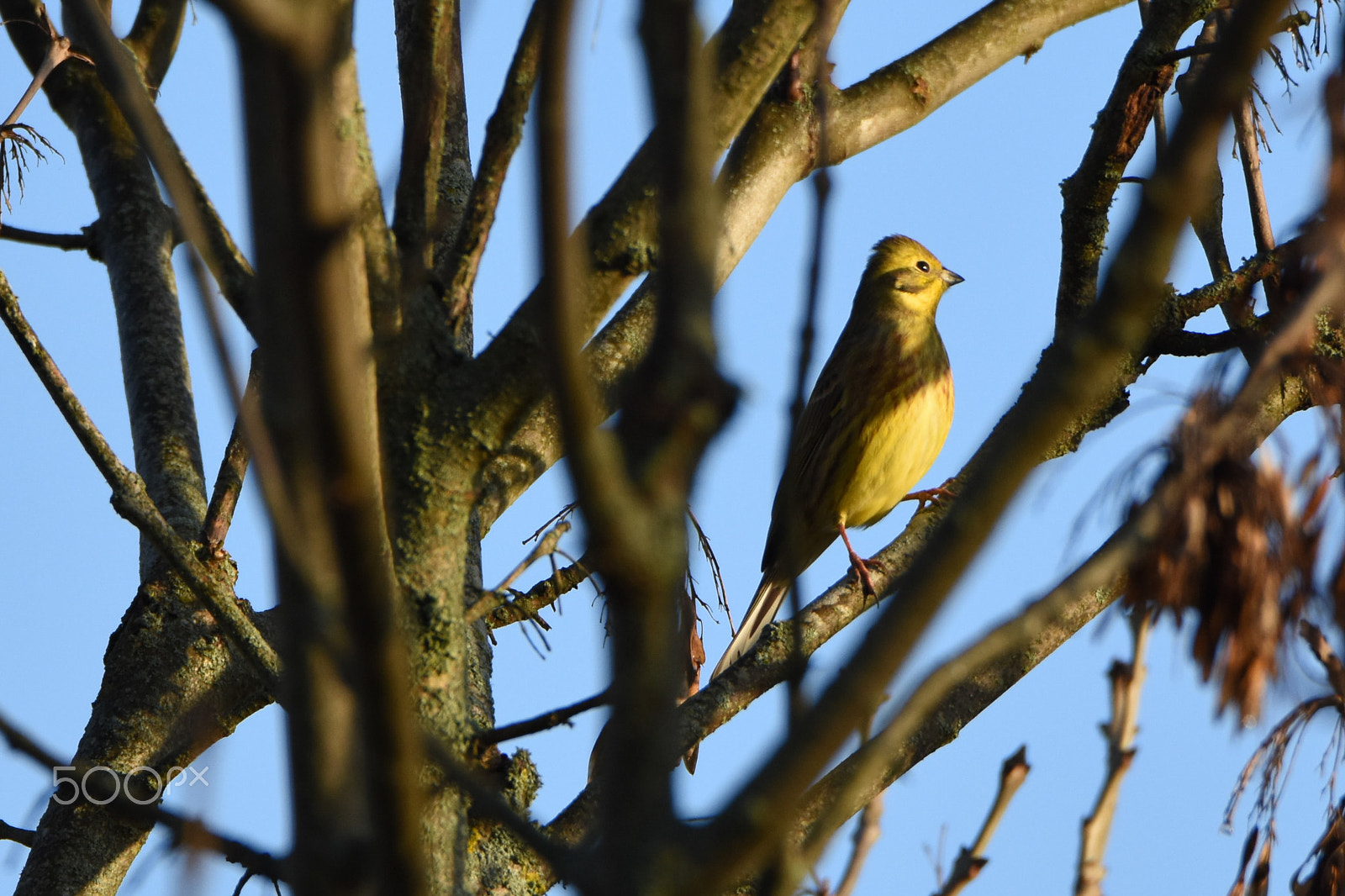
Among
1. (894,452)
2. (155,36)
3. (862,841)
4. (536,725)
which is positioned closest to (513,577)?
(536,725)

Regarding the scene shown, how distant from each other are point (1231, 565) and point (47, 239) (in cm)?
355

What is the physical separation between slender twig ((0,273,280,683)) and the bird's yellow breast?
3.93 meters

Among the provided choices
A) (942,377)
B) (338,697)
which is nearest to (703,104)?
(338,697)

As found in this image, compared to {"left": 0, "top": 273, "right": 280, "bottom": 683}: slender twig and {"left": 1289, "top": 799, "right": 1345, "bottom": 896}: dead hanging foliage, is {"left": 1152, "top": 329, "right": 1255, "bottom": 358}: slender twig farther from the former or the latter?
{"left": 0, "top": 273, "right": 280, "bottom": 683}: slender twig

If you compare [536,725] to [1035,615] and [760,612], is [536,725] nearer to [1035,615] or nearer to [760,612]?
[1035,615]

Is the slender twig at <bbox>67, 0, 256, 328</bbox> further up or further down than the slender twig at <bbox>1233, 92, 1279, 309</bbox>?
further down

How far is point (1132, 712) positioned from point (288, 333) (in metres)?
1.19

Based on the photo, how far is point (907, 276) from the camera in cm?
692

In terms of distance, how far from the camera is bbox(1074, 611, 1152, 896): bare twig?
171 cm

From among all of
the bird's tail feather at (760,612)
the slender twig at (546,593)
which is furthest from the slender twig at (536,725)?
the bird's tail feather at (760,612)

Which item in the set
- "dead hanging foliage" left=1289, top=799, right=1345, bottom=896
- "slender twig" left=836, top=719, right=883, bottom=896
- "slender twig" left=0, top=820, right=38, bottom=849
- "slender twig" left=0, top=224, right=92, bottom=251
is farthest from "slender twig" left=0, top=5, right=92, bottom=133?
"dead hanging foliage" left=1289, top=799, right=1345, bottom=896

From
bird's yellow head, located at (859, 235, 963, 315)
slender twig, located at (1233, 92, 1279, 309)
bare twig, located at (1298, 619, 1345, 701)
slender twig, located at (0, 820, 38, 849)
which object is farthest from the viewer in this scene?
bird's yellow head, located at (859, 235, 963, 315)

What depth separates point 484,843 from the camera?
8.75 feet

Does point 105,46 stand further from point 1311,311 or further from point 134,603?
point 134,603
